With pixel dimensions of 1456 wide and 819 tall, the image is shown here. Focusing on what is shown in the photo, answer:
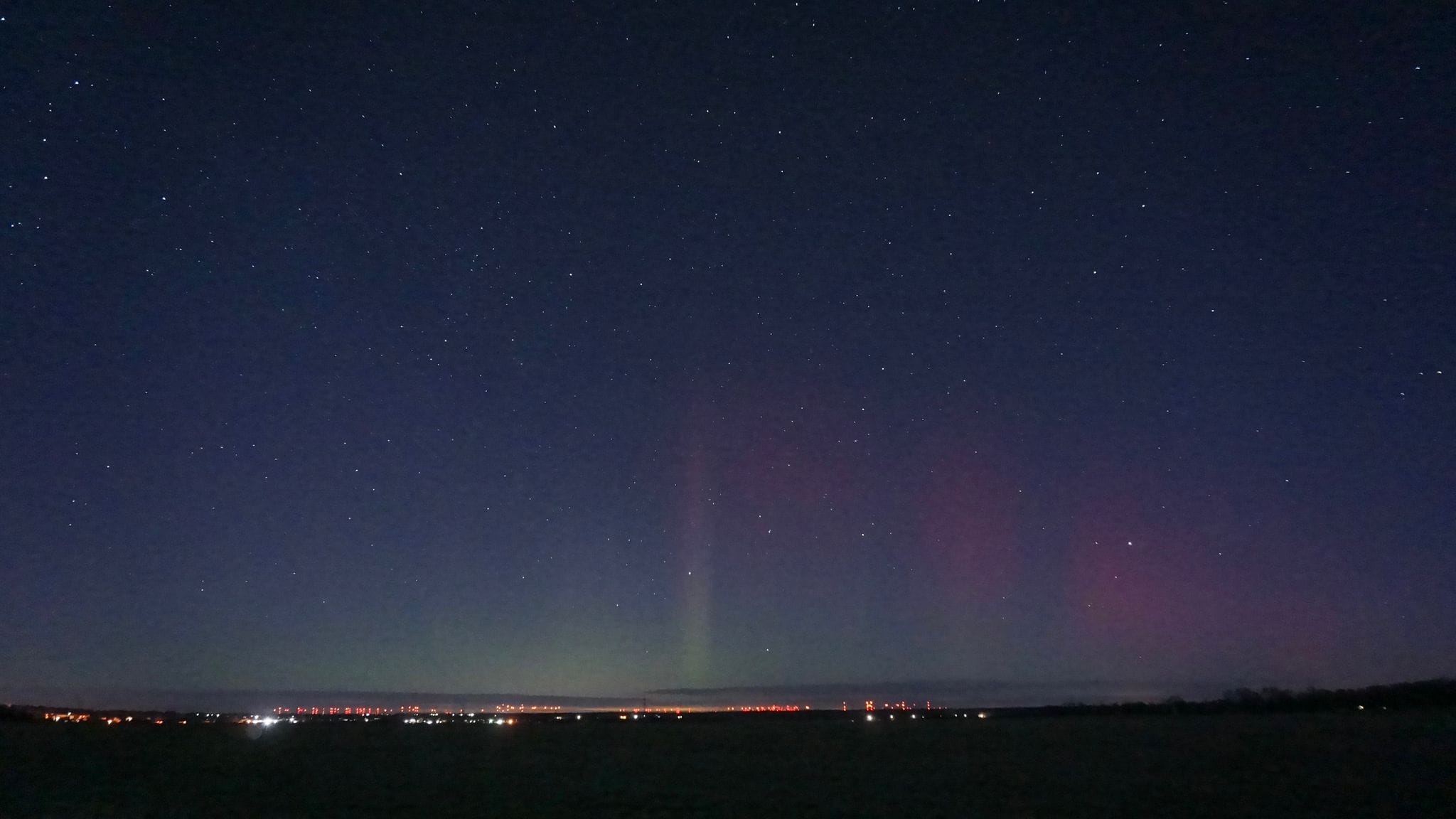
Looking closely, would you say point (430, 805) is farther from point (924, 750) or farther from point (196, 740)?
point (196, 740)

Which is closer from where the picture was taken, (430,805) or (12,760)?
(430,805)

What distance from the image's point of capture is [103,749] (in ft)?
219

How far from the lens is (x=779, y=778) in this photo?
129 feet

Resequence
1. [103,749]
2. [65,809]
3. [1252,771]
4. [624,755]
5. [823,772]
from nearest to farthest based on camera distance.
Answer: [65,809] < [1252,771] < [823,772] < [624,755] < [103,749]

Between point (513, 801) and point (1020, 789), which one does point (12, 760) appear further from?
point (1020, 789)

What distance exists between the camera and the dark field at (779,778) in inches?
1143

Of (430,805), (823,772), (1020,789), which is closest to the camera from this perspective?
(430,805)

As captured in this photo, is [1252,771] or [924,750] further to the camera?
[924,750]

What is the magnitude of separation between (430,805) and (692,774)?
13.7 meters

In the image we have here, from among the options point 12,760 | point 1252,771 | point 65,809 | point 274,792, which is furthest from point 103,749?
point 1252,771

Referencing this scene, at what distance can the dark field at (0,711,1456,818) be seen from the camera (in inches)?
1143

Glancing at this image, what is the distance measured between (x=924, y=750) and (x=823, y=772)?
19120 mm

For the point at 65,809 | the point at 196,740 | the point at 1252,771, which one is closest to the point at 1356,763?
the point at 1252,771

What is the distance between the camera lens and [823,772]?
1642 inches
